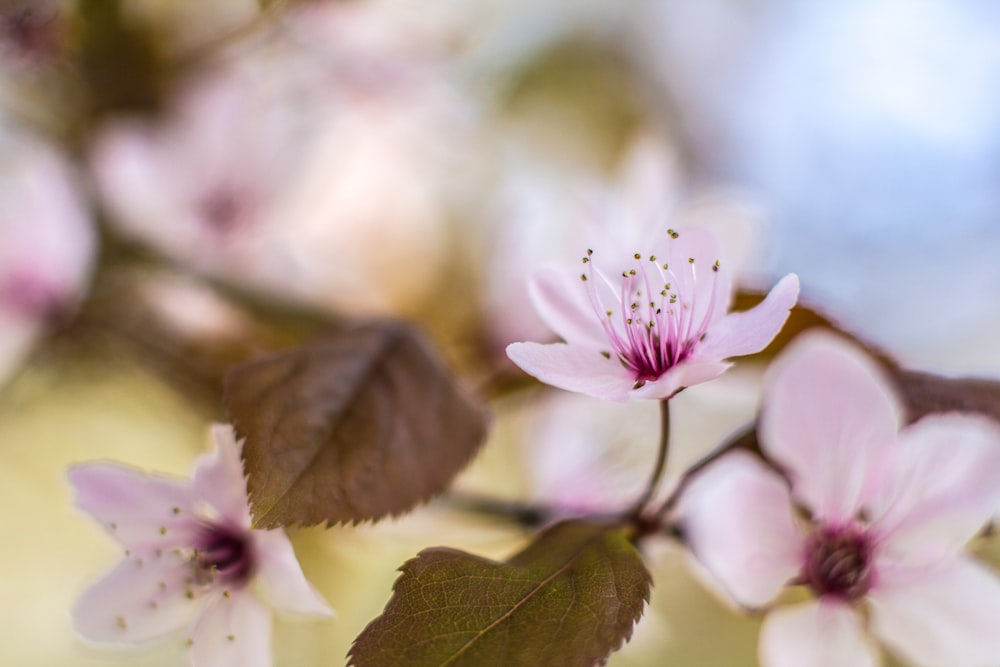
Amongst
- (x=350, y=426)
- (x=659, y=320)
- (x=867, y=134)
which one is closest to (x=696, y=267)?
(x=659, y=320)

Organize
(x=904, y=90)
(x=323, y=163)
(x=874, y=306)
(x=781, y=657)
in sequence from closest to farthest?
1. (x=781, y=657)
2. (x=323, y=163)
3. (x=874, y=306)
4. (x=904, y=90)

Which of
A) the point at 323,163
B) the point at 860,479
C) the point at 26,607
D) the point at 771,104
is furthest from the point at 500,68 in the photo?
the point at 860,479

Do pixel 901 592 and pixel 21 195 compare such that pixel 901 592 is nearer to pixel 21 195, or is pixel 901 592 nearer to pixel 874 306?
pixel 21 195

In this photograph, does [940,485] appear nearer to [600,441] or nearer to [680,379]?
[680,379]

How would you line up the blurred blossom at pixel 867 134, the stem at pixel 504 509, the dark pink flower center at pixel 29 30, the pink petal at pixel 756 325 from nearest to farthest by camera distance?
1. the pink petal at pixel 756 325
2. the stem at pixel 504 509
3. the dark pink flower center at pixel 29 30
4. the blurred blossom at pixel 867 134

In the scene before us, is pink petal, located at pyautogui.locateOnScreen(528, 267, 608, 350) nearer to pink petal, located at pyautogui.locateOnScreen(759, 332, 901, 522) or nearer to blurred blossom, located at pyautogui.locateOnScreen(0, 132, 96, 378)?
pink petal, located at pyautogui.locateOnScreen(759, 332, 901, 522)

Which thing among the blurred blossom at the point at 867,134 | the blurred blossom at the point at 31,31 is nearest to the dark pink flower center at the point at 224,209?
the blurred blossom at the point at 31,31

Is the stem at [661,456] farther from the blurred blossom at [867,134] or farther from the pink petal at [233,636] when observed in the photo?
the blurred blossom at [867,134]
